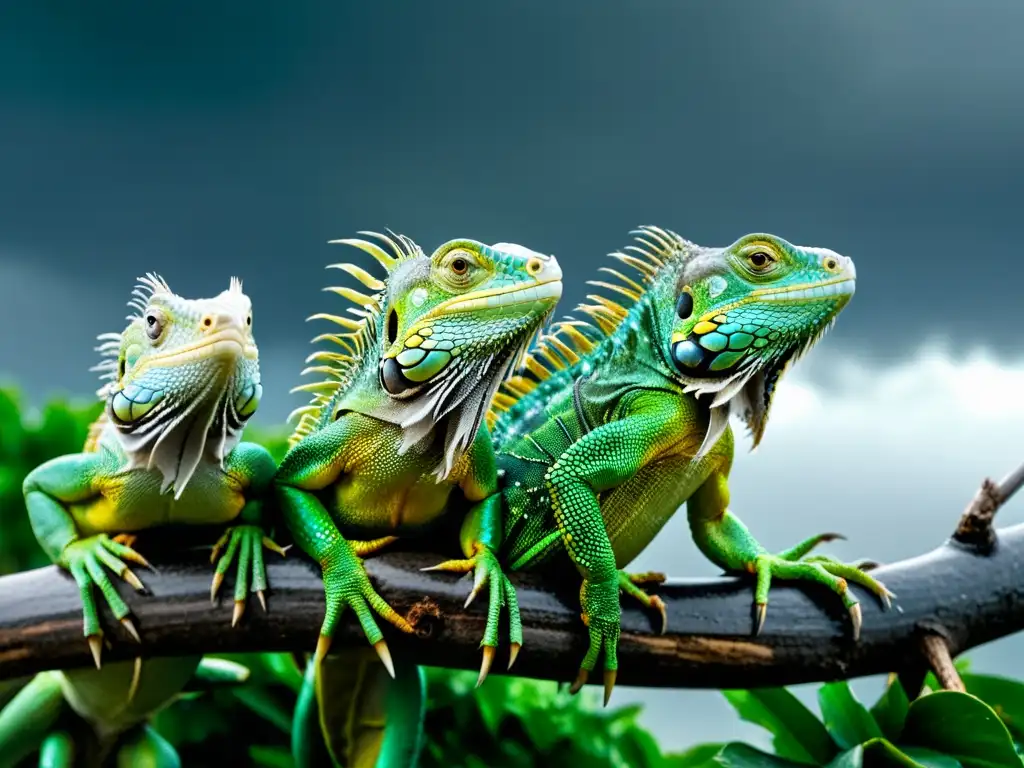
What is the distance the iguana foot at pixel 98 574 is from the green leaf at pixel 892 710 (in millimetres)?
1769

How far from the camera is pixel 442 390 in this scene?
1.92 meters

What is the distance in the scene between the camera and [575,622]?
6.61 ft

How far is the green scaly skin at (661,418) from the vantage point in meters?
2.02

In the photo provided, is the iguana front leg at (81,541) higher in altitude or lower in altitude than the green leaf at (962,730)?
higher

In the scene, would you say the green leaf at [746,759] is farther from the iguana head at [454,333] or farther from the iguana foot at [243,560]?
the iguana foot at [243,560]

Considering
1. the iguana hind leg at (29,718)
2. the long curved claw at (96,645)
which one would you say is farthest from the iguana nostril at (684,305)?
the iguana hind leg at (29,718)

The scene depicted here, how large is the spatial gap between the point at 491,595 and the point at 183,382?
732 millimetres

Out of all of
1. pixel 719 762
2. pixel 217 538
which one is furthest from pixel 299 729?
pixel 719 762

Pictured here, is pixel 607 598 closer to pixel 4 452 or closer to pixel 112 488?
pixel 112 488

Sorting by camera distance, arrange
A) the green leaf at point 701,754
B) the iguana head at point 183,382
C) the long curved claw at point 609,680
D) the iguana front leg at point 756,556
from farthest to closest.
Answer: the green leaf at point 701,754, the iguana front leg at point 756,556, the long curved claw at point 609,680, the iguana head at point 183,382

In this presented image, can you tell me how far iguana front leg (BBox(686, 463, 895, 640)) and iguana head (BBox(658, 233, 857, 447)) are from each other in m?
0.33

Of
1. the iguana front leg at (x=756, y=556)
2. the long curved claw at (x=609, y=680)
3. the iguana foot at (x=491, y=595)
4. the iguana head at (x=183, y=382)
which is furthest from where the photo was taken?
the iguana front leg at (x=756, y=556)

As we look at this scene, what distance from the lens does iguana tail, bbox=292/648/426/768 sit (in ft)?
7.81

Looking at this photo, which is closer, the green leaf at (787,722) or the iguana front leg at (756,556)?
the iguana front leg at (756,556)
